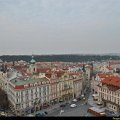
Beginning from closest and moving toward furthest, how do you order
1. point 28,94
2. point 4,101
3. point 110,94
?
point 110,94
point 28,94
point 4,101

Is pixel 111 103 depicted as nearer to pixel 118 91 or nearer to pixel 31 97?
pixel 118 91

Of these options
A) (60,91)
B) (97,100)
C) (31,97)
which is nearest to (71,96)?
(60,91)

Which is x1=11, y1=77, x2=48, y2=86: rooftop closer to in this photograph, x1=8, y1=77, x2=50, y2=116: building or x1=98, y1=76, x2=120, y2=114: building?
x1=8, y1=77, x2=50, y2=116: building

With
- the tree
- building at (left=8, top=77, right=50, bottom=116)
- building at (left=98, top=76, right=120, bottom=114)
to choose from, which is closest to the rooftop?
building at (left=8, top=77, right=50, bottom=116)

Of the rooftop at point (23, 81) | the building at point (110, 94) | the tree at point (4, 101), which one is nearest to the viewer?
the building at point (110, 94)

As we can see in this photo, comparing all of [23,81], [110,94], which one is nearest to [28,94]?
[23,81]

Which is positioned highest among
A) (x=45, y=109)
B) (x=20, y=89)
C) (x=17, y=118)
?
(x=17, y=118)

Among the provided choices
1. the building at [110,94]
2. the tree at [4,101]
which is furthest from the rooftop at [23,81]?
the building at [110,94]

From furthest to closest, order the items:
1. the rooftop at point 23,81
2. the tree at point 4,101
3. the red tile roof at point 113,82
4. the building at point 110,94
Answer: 1. the tree at point 4,101
2. the rooftop at point 23,81
3. the red tile roof at point 113,82
4. the building at point 110,94

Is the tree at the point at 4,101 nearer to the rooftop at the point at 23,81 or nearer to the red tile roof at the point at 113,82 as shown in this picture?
the rooftop at the point at 23,81

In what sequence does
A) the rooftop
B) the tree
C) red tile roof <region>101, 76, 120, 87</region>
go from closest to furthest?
1. red tile roof <region>101, 76, 120, 87</region>
2. the rooftop
3. the tree

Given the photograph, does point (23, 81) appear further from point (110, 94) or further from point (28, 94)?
point (110, 94)
